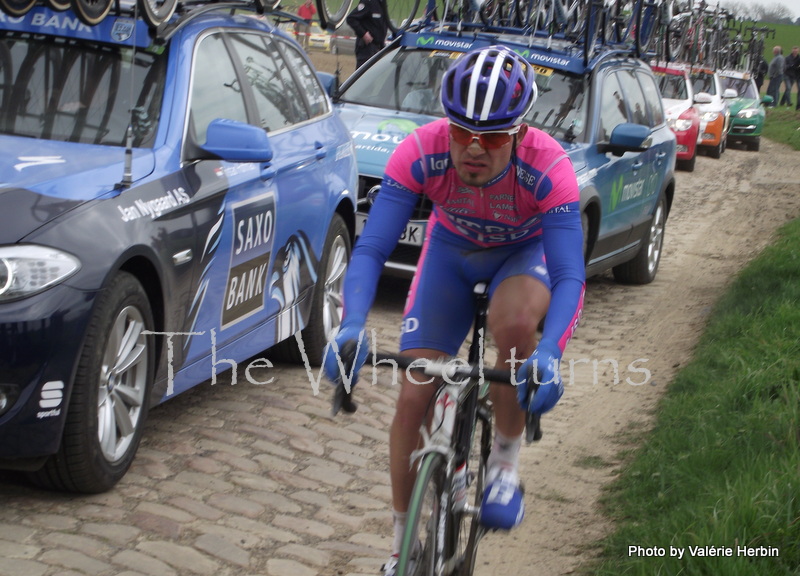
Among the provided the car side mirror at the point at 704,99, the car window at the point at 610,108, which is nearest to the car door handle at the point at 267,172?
the car window at the point at 610,108

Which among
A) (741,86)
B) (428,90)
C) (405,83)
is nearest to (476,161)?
(428,90)

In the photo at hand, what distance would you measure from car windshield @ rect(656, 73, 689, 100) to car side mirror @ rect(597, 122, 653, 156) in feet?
45.8

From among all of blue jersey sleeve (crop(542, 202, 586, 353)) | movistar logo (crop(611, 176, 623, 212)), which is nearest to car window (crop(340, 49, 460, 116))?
movistar logo (crop(611, 176, 623, 212))

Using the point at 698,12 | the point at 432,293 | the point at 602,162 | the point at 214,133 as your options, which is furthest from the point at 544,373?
the point at 698,12

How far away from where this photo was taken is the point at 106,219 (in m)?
4.65

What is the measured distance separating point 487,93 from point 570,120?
20.0 feet

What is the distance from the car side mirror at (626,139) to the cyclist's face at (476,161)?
5.58m

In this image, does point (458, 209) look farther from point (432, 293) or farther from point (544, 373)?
point (544, 373)

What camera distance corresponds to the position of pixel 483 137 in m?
3.78

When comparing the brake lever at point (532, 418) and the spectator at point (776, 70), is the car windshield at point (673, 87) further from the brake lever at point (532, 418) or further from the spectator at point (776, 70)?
the spectator at point (776, 70)

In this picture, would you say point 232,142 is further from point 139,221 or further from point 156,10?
point 156,10

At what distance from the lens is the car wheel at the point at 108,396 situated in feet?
14.9

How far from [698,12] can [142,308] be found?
939 inches

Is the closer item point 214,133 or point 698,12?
point 214,133
